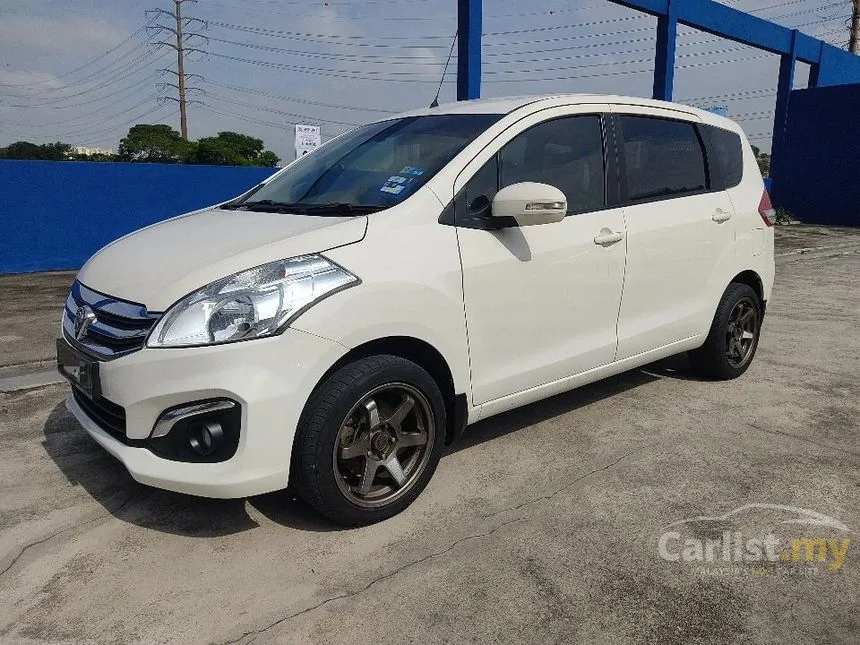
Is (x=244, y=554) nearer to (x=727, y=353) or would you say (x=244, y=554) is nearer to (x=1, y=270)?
(x=727, y=353)

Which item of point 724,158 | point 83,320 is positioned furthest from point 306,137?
point 83,320

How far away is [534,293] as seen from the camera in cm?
328

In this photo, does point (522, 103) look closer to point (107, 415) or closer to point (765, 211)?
point (765, 211)

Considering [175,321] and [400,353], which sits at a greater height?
[175,321]

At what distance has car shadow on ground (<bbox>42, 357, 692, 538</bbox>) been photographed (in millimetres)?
2873

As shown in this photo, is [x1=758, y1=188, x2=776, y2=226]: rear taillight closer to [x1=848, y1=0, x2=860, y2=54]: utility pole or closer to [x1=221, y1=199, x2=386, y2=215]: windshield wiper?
[x1=221, y1=199, x2=386, y2=215]: windshield wiper

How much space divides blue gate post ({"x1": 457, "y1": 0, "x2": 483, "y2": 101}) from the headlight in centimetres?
911

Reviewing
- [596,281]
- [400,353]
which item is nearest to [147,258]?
[400,353]

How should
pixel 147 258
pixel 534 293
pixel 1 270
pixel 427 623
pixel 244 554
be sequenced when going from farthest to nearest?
pixel 1 270 → pixel 534 293 → pixel 147 258 → pixel 244 554 → pixel 427 623

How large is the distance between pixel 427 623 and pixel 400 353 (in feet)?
3.53

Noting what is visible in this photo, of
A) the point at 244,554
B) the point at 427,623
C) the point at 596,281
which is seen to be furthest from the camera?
the point at 596,281

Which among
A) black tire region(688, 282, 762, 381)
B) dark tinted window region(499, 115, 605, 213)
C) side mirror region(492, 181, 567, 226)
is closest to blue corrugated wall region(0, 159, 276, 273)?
dark tinted window region(499, 115, 605, 213)

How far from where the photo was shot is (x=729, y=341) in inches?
186

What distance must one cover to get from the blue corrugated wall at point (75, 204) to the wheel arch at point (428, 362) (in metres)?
9.72
